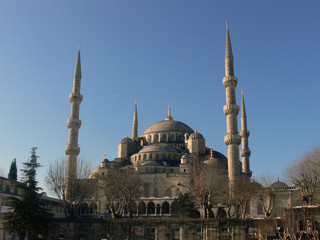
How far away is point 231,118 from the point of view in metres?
41.1

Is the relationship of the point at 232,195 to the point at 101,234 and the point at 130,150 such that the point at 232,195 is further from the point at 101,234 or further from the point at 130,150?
the point at 130,150

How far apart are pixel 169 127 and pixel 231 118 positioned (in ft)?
68.6

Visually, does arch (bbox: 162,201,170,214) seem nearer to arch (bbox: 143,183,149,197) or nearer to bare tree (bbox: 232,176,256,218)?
arch (bbox: 143,183,149,197)

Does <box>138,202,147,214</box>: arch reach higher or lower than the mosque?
lower

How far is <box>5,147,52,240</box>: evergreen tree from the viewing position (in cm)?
2395

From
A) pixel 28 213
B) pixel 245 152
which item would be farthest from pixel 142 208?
pixel 28 213

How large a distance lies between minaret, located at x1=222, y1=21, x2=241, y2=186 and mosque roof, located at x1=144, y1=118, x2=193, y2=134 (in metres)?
19.3

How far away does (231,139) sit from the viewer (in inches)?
1571

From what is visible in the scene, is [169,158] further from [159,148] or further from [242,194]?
[242,194]

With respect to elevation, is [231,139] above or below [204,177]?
above

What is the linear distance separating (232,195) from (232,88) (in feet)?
43.3

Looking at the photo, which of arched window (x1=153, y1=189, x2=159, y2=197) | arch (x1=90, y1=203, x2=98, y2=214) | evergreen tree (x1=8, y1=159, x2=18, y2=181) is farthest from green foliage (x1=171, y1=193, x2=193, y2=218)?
evergreen tree (x1=8, y1=159, x2=18, y2=181)

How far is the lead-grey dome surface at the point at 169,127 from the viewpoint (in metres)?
60.6

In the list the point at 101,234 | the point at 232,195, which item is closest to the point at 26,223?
the point at 101,234
